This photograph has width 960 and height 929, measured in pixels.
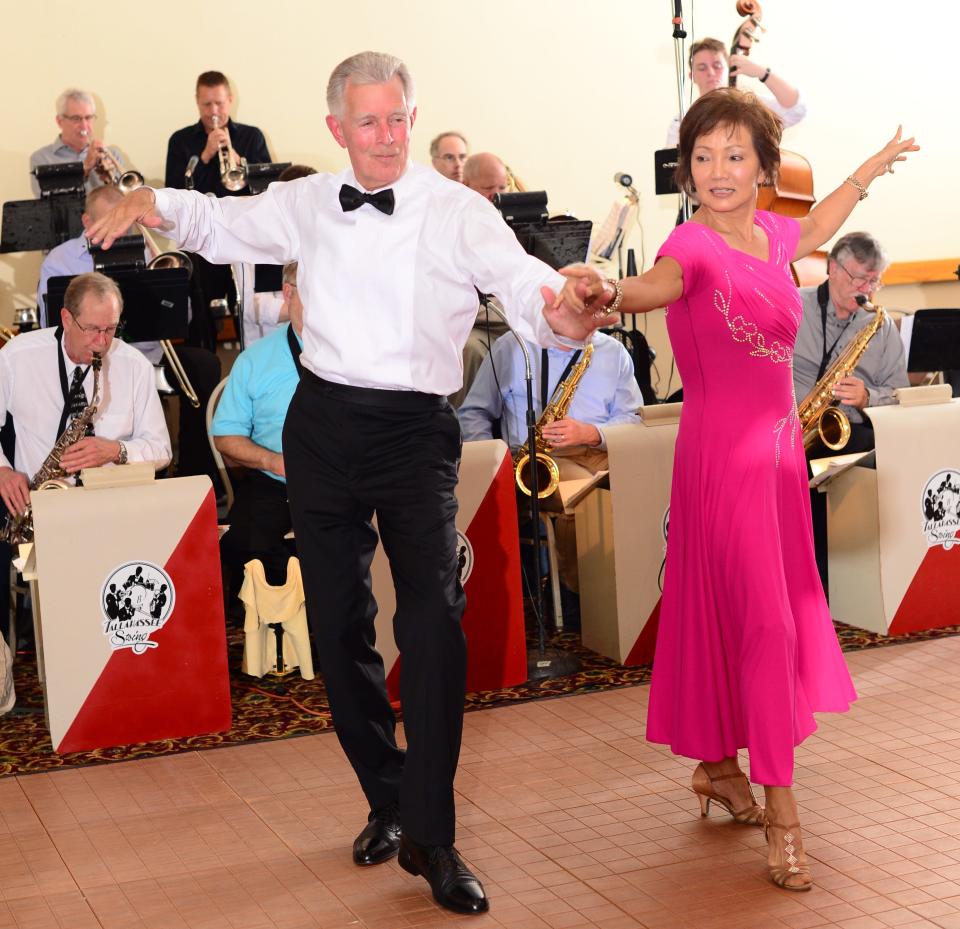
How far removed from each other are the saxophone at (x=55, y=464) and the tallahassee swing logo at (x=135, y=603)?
863 mm

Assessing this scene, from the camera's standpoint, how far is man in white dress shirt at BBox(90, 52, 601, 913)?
297 cm

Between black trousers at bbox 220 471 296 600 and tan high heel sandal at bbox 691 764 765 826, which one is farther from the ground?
black trousers at bbox 220 471 296 600

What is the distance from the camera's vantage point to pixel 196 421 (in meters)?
6.26

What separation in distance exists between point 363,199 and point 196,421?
3.44m

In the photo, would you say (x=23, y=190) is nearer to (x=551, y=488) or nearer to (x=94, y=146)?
(x=94, y=146)

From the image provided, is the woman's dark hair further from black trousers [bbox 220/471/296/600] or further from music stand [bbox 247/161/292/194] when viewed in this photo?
music stand [bbox 247/161/292/194]

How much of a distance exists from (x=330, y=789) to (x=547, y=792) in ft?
1.87

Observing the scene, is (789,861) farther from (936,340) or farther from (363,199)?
(936,340)

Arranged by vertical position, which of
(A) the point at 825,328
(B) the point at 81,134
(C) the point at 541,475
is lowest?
(C) the point at 541,475

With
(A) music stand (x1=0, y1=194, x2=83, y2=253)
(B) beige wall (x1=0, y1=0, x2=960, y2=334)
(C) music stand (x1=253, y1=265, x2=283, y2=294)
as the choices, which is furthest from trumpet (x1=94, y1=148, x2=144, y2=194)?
(C) music stand (x1=253, y1=265, x2=283, y2=294)

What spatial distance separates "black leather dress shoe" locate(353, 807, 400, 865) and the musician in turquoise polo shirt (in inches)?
Answer: 68.8

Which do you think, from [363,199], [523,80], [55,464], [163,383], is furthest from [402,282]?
[523,80]

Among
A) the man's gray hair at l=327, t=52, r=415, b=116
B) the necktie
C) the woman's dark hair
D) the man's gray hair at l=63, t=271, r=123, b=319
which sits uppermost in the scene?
the man's gray hair at l=327, t=52, r=415, b=116

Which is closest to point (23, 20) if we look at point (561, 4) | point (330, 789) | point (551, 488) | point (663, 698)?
point (561, 4)
